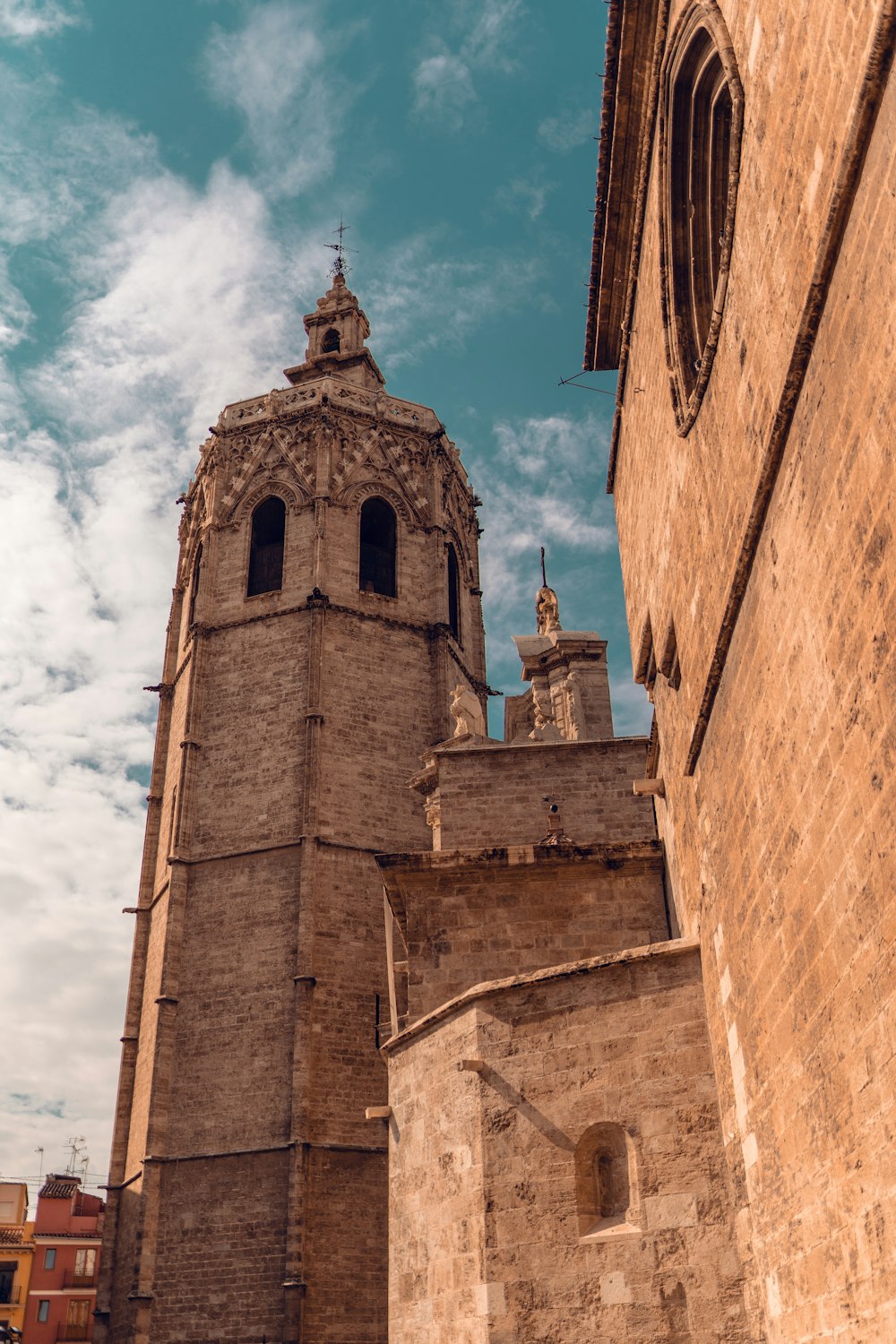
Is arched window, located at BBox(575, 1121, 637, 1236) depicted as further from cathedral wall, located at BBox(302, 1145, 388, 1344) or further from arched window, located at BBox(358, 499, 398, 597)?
arched window, located at BBox(358, 499, 398, 597)

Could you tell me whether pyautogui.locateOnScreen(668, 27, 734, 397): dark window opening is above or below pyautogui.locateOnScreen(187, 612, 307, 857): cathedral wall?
below

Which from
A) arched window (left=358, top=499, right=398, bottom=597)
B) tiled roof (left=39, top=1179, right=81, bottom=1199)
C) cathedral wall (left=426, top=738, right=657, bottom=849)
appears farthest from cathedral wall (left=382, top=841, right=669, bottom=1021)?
tiled roof (left=39, top=1179, right=81, bottom=1199)

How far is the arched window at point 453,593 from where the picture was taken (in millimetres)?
25469

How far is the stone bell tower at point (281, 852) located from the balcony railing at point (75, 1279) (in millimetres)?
21077

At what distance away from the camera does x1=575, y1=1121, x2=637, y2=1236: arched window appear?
705cm

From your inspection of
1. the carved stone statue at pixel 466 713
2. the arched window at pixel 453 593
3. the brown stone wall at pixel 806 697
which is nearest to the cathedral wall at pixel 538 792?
the carved stone statue at pixel 466 713

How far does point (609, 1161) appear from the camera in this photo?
23.7 ft

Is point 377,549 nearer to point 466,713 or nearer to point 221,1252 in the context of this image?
point 466,713

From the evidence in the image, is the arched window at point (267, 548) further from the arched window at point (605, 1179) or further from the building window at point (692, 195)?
the arched window at point (605, 1179)

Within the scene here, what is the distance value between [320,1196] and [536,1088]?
37.8 ft

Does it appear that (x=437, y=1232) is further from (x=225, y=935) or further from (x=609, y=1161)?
(x=225, y=935)

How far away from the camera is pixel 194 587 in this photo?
25016 millimetres

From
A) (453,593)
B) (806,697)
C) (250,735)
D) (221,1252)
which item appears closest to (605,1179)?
(806,697)

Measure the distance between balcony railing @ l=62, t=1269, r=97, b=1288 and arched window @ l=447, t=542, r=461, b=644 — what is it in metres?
25.6
